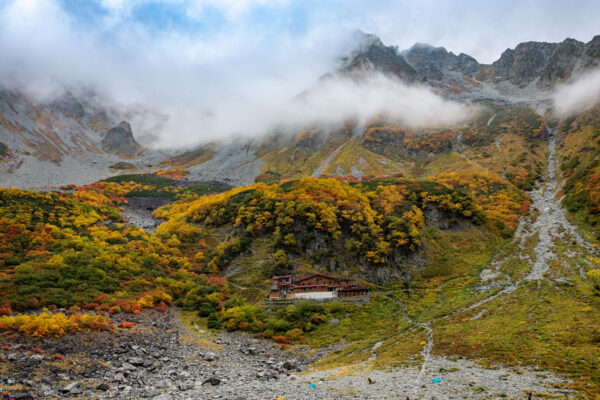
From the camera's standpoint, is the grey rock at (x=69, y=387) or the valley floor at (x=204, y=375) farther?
the grey rock at (x=69, y=387)

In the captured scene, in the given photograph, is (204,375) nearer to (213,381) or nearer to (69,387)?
(213,381)

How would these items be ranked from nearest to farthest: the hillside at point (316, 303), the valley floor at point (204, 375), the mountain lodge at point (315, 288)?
the valley floor at point (204, 375)
the hillside at point (316, 303)
the mountain lodge at point (315, 288)

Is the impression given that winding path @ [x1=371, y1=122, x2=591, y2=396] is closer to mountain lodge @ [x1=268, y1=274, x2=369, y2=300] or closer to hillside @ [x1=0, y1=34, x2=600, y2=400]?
hillside @ [x1=0, y1=34, x2=600, y2=400]

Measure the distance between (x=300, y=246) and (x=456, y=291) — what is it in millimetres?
33882

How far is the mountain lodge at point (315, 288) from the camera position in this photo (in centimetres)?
5928

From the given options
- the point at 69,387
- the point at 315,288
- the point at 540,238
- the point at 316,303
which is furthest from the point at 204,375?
the point at 540,238

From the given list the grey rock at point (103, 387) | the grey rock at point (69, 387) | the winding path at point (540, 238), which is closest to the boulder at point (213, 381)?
the grey rock at point (103, 387)

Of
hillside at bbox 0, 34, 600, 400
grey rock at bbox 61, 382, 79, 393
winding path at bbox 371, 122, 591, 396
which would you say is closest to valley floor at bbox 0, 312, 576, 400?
grey rock at bbox 61, 382, 79, 393

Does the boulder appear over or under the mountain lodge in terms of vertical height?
under

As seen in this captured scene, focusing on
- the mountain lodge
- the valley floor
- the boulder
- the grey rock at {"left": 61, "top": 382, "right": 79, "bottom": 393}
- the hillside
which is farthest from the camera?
the mountain lodge

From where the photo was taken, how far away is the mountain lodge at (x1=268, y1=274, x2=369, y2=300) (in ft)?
194

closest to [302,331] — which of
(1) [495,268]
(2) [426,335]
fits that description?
(2) [426,335]

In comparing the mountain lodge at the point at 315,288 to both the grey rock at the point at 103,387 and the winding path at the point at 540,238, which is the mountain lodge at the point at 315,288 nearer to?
the winding path at the point at 540,238

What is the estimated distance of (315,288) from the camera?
2400 inches
